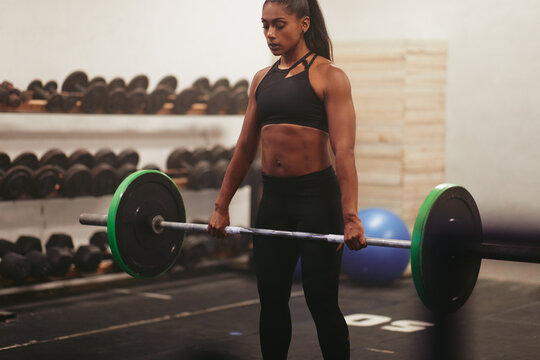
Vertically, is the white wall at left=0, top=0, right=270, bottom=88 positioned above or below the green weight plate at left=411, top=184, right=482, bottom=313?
above

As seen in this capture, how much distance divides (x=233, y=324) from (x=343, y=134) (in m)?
1.93

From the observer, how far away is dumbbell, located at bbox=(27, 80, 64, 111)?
444 centimetres

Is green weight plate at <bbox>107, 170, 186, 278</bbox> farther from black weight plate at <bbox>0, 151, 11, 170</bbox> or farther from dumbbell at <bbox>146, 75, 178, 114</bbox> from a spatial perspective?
dumbbell at <bbox>146, 75, 178, 114</bbox>

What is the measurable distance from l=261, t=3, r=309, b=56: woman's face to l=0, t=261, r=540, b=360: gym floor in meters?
1.53

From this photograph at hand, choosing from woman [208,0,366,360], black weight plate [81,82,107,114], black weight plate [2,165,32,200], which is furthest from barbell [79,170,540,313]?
black weight plate [81,82,107,114]

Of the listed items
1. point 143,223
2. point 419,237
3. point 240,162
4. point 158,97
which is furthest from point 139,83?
point 419,237

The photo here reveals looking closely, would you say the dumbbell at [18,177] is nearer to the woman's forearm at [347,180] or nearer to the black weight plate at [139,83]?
the black weight plate at [139,83]

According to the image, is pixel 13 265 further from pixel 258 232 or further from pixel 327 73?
pixel 327 73

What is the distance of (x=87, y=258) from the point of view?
4578 mm

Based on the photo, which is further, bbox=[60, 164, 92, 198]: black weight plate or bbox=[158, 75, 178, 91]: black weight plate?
bbox=[158, 75, 178, 91]: black weight plate

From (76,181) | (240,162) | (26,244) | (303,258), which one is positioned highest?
(240,162)

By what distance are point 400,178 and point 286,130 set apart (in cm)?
307

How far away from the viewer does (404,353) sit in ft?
11.1

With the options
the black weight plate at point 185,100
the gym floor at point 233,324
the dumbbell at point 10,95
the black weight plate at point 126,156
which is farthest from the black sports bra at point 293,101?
the black weight plate at point 185,100
